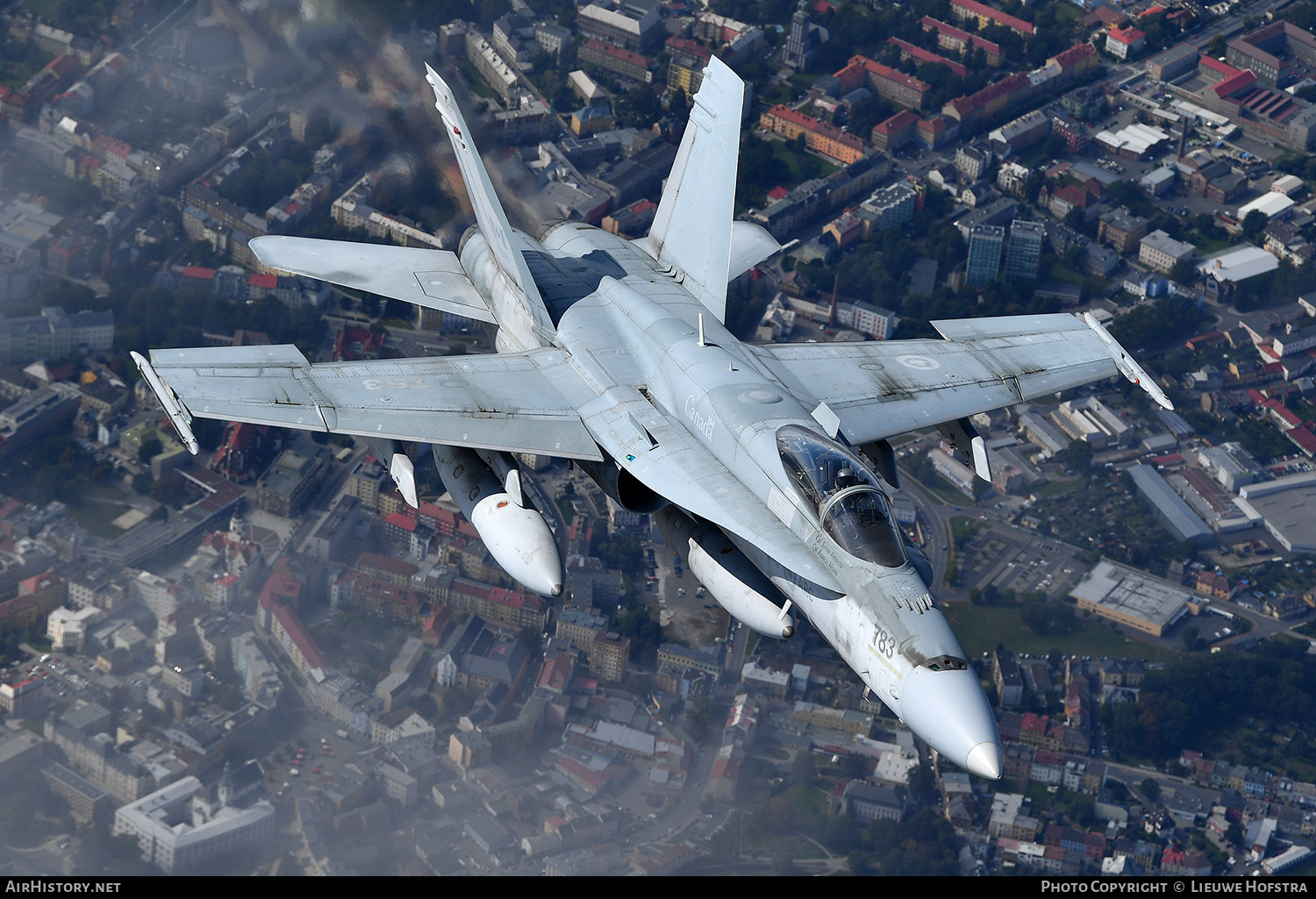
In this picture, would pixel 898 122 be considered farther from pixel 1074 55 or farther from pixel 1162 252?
pixel 1162 252

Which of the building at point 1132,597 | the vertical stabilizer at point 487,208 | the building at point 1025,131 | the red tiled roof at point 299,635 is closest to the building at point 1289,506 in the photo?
the building at point 1132,597

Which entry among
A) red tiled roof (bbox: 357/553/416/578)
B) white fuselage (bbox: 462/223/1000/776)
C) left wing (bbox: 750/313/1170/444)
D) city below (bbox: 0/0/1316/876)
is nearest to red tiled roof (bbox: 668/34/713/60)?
city below (bbox: 0/0/1316/876)

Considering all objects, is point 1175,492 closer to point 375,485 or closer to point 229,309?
point 375,485

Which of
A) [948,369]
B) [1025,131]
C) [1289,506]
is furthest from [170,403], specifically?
[1025,131]

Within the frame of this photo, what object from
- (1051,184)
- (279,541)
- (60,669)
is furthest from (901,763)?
(1051,184)

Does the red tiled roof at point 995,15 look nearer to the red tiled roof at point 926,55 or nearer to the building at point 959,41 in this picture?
the building at point 959,41
